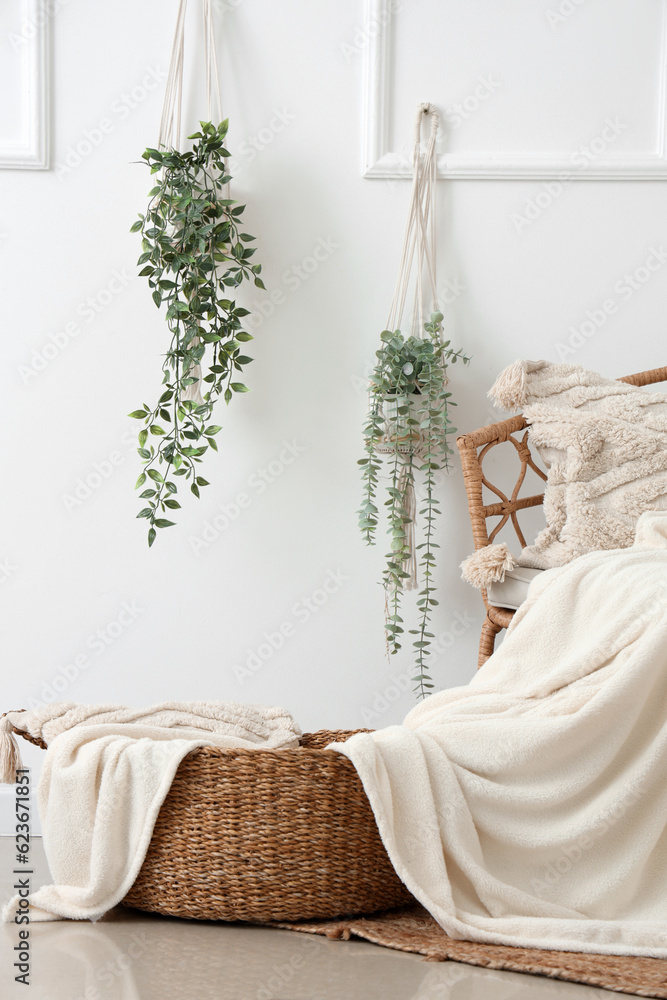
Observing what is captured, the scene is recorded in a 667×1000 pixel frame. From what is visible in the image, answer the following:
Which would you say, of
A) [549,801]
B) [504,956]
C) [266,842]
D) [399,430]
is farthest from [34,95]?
[504,956]

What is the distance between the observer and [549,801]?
50.0 inches

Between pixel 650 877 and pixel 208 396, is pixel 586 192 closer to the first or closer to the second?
pixel 208 396

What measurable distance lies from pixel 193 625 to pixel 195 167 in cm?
114

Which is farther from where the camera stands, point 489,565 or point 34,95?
point 34,95

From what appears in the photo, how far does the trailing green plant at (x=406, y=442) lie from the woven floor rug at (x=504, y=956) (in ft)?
2.61

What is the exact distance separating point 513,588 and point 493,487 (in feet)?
1.02

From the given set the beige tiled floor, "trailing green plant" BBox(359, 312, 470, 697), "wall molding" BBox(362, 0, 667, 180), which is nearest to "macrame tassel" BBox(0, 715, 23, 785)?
the beige tiled floor

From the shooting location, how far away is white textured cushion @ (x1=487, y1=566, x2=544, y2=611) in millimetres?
1756

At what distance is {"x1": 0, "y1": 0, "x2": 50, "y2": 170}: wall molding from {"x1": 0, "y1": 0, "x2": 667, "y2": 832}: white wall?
3 centimetres

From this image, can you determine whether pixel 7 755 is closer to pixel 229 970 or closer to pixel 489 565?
pixel 229 970

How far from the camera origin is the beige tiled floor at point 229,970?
1004 mm

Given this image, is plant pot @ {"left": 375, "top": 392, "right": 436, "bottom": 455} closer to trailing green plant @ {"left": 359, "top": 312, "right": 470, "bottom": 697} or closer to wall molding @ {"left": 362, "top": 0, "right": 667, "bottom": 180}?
trailing green plant @ {"left": 359, "top": 312, "right": 470, "bottom": 697}

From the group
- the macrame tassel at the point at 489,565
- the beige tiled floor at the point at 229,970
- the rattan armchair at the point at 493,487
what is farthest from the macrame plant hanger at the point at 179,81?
the beige tiled floor at the point at 229,970

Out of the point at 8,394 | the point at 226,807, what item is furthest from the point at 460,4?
the point at 226,807
